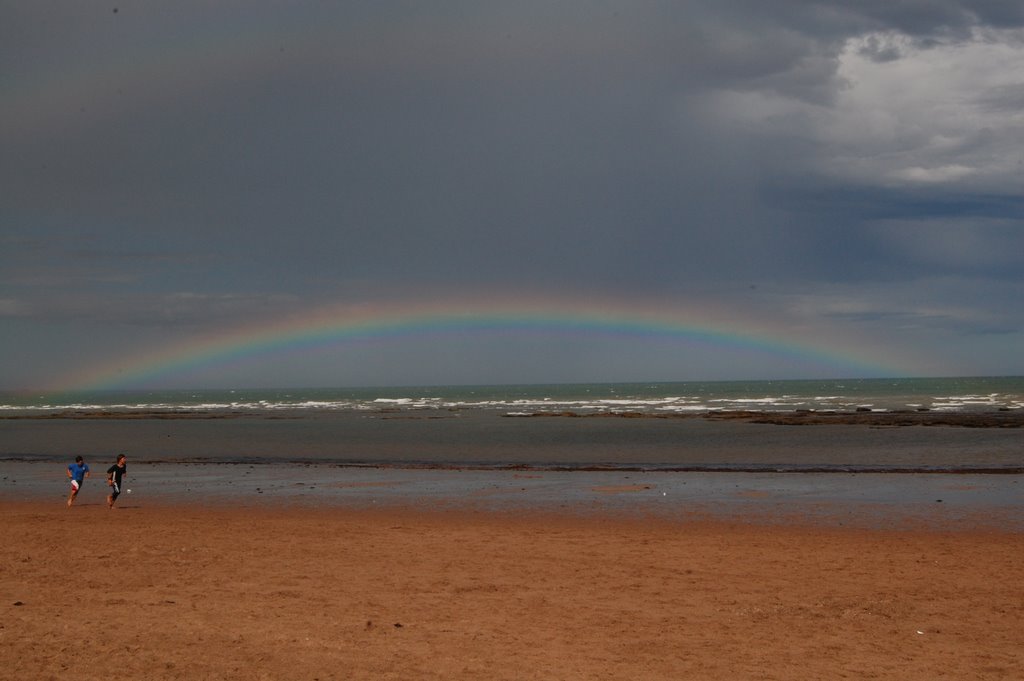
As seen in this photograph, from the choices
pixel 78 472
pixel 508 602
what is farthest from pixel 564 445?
pixel 508 602

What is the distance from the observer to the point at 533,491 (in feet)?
83.9

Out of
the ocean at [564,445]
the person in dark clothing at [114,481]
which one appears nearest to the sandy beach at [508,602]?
the person in dark clothing at [114,481]

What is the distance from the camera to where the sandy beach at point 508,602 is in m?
8.75

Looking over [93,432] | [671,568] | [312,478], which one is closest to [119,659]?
[671,568]

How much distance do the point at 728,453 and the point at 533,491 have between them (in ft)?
56.7

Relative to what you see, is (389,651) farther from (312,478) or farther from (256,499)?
(312,478)

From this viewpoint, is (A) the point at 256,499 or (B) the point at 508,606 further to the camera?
(A) the point at 256,499

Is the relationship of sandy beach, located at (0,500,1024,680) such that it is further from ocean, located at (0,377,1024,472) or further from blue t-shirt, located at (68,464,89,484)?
ocean, located at (0,377,1024,472)

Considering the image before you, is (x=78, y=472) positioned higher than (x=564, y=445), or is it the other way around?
(x=78, y=472)

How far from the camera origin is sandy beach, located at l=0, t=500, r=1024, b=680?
8750mm

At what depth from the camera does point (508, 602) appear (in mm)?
11289

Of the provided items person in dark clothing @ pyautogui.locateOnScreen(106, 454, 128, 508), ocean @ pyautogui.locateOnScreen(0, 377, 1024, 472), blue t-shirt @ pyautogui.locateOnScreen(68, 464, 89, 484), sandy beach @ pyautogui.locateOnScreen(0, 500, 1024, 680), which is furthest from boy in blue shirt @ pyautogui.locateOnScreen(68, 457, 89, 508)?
ocean @ pyautogui.locateOnScreen(0, 377, 1024, 472)

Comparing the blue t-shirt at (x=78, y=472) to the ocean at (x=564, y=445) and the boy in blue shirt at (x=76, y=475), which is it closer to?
the boy in blue shirt at (x=76, y=475)

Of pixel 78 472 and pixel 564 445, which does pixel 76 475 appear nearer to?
pixel 78 472
